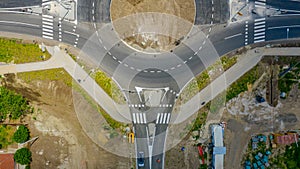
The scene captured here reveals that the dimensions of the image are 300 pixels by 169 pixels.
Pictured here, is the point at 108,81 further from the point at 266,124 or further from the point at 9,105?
the point at 266,124

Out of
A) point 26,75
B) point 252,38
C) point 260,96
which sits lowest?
point 260,96

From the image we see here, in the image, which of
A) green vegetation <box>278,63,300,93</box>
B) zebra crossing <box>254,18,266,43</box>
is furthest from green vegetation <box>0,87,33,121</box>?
green vegetation <box>278,63,300,93</box>

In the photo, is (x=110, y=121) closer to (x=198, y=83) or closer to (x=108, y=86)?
(x=108, y=86)

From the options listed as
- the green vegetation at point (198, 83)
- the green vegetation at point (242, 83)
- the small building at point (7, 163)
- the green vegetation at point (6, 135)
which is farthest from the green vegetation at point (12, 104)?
the green vegetation at point (242, 83)

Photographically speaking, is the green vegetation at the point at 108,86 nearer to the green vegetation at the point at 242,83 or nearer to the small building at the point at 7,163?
the green vegetation at the point at 242,83

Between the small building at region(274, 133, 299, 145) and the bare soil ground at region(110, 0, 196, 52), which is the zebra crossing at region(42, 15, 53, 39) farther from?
the small building at region(274, 133, 299, 145)

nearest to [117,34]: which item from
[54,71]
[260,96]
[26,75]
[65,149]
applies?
[54,71]
